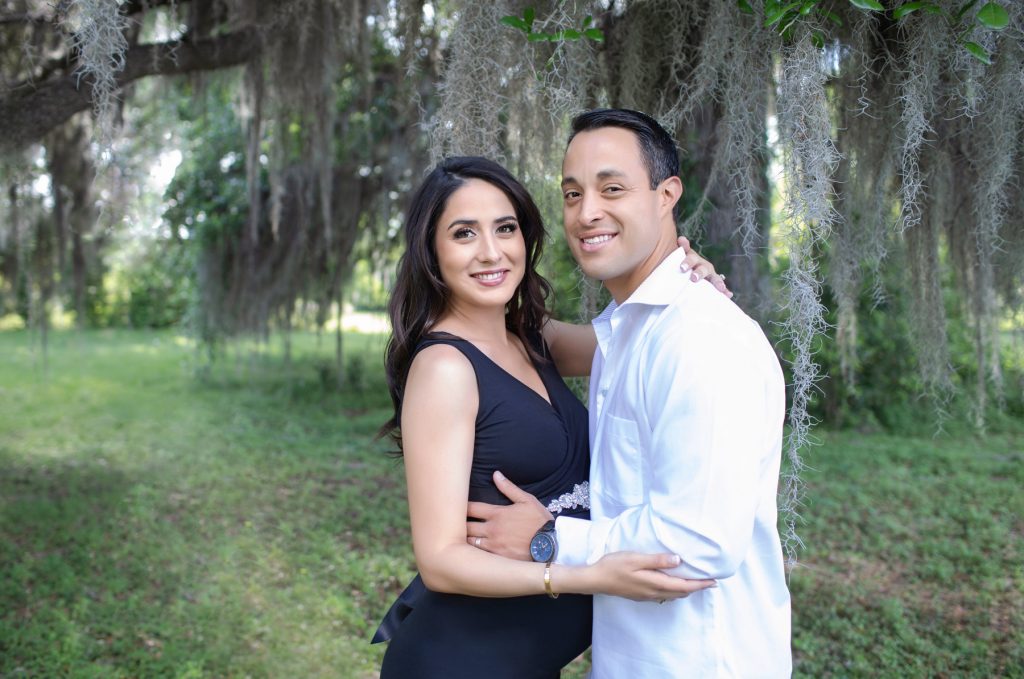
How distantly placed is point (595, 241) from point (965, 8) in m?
0.82

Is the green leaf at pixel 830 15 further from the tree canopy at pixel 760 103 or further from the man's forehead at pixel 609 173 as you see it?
the man's forehead at pixel 609 173

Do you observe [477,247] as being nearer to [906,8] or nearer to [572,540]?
[572,540]

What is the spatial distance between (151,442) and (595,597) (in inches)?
234

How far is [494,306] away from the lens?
5.33ft

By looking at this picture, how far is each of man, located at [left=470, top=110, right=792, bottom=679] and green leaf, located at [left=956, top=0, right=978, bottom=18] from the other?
613mm

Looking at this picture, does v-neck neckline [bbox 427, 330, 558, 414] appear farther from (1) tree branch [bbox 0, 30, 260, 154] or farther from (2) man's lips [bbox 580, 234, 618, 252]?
(1) tree branch [bbox 0, 30, 260, 154]

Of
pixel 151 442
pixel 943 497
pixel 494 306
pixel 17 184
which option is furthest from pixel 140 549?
pixel 943 497

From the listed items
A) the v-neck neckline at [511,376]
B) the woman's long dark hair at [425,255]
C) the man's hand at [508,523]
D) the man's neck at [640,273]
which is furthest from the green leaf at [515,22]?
the man's hand at [508,523]

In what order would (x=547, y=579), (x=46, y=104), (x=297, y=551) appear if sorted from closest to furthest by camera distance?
(x=547, y=579) < (x=46, y=104) < (x=297, y=551)

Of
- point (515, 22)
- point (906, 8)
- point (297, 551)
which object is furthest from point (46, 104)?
point (906, 8)

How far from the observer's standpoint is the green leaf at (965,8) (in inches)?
58.3

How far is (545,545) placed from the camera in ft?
4.46

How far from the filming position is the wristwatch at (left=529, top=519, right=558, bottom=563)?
1.35m

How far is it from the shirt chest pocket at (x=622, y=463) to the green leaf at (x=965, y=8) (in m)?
1.01
